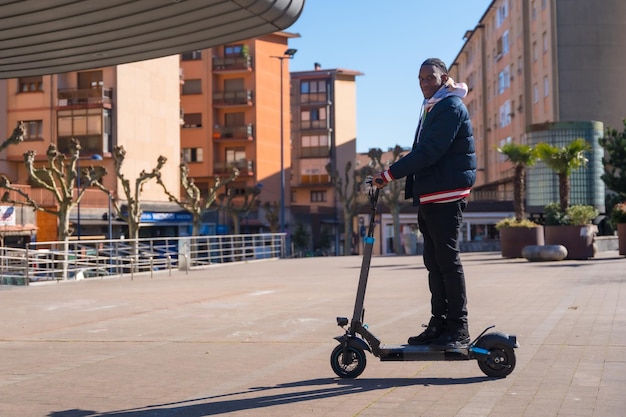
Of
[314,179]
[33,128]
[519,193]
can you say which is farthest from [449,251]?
[314,179]

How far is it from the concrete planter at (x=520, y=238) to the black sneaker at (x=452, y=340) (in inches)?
921

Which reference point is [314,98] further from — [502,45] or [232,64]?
[502,45]

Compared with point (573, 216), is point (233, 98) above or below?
above

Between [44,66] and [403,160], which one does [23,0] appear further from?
[403,160]

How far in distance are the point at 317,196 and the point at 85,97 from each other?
3701 centimetres

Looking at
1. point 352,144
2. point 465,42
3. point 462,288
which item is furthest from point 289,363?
point 352,144

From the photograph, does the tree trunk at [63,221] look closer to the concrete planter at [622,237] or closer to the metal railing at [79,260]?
the metal railing at [79,260]

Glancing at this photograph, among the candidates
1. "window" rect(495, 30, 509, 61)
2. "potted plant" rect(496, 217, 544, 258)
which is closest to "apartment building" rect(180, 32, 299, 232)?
"window" rect(495, 30, 509, 61)

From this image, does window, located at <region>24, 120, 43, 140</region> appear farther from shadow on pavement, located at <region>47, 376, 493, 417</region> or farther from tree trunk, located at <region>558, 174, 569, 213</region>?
shadow on pavement, located at <region>47, 376, 493, 417</region>

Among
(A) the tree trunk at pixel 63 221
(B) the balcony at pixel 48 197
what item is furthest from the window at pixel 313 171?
(A) the tree trunk at pixel 63 221

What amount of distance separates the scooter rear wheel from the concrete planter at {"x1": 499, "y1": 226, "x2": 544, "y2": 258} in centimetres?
2348

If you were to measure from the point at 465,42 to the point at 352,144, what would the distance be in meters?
15.9

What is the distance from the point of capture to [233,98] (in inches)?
2904

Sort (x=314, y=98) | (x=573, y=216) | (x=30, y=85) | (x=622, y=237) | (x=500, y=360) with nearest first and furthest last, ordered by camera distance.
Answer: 1. (x=500, y=360)
2. (x=622, y=237)
3. (x=573, y=216)
4. (x=30, y=85)
5. (x=314, y=98)
